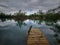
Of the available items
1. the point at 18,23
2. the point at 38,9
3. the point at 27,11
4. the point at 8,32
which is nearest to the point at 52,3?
the point at 38,9

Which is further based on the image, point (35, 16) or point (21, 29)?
point (21, 29)

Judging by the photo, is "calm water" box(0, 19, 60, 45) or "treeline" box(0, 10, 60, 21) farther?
"calm water" box(0, 19, 60, 45)

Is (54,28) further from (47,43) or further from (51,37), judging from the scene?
(47,43)

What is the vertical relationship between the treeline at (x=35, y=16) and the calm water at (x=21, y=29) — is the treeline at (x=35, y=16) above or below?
above

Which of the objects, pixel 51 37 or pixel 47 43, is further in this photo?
pixel 51 37

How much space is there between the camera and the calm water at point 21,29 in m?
6.70

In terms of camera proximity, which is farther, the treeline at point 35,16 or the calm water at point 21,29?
the calm water at point 21,29

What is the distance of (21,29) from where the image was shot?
7148 mm

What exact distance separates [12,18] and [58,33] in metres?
2.30

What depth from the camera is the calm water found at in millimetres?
6695

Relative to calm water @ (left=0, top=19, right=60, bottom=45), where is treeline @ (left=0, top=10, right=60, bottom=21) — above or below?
above

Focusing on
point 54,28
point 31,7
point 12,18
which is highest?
point 31,7

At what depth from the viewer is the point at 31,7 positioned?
6.74m

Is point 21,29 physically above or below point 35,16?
below
